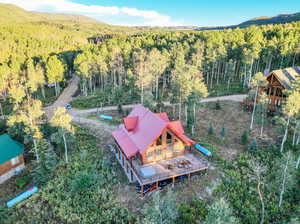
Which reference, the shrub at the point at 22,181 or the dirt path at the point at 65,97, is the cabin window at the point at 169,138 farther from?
the dirt path at the point at 65,97

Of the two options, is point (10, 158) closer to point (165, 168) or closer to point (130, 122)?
point (130, 122)

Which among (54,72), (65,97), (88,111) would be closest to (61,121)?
(88,111)

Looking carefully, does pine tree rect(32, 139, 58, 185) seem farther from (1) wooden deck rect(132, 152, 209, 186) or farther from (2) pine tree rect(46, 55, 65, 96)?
(2) pine tree rect(46, 55, 65, 96)

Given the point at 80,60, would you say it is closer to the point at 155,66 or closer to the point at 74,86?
the point at 74,86

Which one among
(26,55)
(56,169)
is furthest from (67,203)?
(26,55)

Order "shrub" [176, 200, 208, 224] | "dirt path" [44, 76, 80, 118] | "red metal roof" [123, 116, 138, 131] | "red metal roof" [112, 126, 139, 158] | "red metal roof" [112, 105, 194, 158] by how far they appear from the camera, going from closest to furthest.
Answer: "shrub" [176, 200, 208, 224] → "red metal roof" [112, 105, 194, 158] → "red metal roof" [112, 126, 139, 158] → "red metal roof" [123, 116, 138, 131] → "dirt path" [44, 76, 80, 118]

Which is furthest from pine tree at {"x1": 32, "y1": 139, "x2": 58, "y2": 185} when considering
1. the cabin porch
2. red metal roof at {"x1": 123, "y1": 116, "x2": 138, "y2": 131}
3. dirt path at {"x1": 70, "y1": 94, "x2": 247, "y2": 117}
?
dirt path at {"x1": 70, "y1": 94, "x2": 247, "y2": 117}
